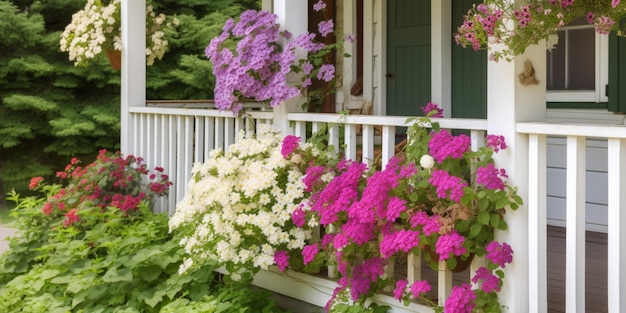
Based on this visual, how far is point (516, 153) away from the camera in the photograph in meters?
3.53

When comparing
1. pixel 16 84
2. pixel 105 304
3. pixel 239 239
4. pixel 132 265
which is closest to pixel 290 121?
pixel 239 239

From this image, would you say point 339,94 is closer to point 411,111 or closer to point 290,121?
point 411,111

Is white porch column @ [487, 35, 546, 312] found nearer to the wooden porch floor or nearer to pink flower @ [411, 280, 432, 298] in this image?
pink flower @ [411, 280, 432, 298]

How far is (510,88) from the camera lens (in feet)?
11.6

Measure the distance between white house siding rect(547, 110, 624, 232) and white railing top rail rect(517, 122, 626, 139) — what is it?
236 cm

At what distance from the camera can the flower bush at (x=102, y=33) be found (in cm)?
702

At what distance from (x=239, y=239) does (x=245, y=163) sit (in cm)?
48

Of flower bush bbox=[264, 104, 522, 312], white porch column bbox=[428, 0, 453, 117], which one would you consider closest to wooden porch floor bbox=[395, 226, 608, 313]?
flower bush bbox=[264, 104, 522, 312]

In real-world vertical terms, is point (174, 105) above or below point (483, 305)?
above

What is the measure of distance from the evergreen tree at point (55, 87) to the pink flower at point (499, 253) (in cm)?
1072

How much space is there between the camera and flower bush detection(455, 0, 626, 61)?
3.23m

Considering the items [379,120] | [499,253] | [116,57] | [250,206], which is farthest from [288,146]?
[116,57]

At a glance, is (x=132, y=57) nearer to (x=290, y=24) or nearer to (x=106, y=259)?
(x=106, y=259)

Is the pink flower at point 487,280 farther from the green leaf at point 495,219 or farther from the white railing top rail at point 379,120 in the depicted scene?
the white railing top rail at point 379,120
